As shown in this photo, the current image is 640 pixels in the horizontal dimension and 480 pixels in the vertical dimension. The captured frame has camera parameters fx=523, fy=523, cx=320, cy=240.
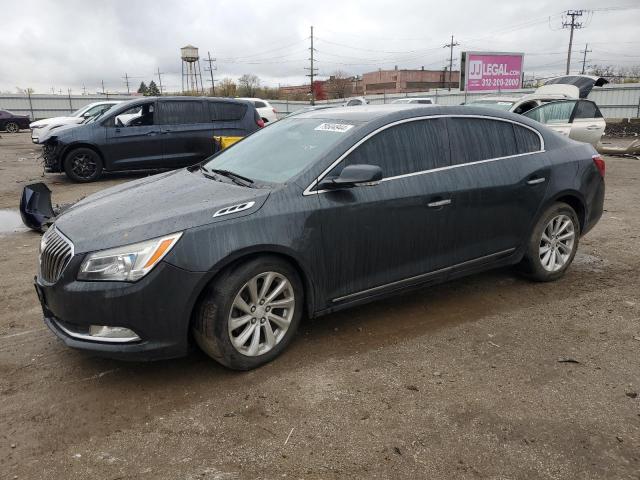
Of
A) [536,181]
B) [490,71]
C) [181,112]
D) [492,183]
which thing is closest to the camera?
[492,183]

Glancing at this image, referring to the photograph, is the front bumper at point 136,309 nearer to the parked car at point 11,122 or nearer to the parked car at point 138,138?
the parked car at point 138,138

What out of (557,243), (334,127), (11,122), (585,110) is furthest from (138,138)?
(11,122)

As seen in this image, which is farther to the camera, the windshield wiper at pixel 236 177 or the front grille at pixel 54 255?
the windshield wiper at pixel 236 177

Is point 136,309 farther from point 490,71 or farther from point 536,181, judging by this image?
point 490,71

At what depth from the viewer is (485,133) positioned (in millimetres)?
4293

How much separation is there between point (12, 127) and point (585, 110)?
105 feet

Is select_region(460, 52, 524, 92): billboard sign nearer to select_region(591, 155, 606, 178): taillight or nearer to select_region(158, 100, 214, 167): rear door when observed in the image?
select_region(158, 100, 214, 167): rear door

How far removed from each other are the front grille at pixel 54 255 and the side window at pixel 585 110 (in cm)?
1166

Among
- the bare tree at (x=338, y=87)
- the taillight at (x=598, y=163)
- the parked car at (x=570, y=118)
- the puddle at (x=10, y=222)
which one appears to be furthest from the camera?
the bare tree at (x=338, y=87)

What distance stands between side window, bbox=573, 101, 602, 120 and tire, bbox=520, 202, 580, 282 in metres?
8.25

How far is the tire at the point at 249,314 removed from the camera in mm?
3066

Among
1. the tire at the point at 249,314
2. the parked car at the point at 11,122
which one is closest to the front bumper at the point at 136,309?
the tire at the point at 249,314

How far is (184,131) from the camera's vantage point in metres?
11.3

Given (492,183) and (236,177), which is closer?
(236,177)
